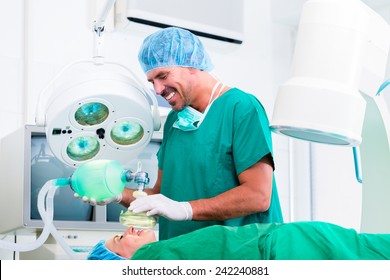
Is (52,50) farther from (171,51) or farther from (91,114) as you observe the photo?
(91,114)

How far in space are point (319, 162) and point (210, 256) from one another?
3.01 meters

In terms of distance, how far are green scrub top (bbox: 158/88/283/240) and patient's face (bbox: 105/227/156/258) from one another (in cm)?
8

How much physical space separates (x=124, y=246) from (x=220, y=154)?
15.6 inches

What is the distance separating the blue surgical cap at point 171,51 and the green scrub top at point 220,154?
18 centimetres

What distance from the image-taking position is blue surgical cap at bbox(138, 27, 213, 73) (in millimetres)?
2229

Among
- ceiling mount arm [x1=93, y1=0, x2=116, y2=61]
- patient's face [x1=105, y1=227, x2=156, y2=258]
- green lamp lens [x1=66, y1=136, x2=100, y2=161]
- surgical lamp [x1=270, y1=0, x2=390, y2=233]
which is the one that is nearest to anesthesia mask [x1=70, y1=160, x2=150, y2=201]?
green lamp lens [x1=66, y1=136, x2=100, y2=161]

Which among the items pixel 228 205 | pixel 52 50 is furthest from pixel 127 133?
pixel 52 50

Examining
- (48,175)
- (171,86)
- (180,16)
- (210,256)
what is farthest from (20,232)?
(210,256)

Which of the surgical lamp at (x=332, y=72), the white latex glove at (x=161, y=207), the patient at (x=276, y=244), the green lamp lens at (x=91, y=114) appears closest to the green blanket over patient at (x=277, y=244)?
the patient at (x=276, y=244)

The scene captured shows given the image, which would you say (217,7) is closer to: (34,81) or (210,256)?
(34,81)

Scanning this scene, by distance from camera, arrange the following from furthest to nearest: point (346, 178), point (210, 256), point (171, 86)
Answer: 1. point (346, 178)
2. point (171, 86)
3. point (210, 256)

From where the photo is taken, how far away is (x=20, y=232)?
9.82 feet

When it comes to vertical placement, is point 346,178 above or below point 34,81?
below

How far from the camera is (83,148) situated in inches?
80.4
